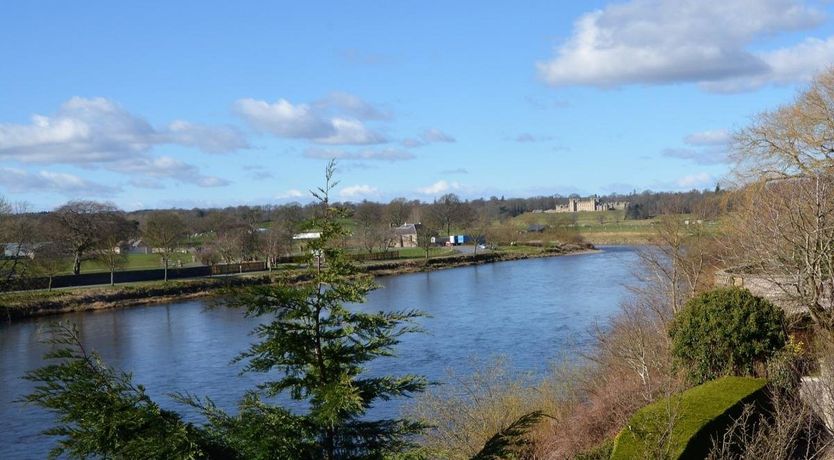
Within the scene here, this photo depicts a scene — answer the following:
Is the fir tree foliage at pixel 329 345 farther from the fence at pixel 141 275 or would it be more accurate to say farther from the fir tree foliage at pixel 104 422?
the fence at pixel 141 275

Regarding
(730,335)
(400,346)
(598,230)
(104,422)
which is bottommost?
(400,346)

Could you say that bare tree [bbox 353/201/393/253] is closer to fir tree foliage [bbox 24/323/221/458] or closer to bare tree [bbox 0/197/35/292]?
bare tree [bbox 0/197/35/292]

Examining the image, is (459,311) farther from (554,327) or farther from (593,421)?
(593,421)

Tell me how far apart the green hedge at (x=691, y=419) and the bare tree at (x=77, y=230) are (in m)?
52.2

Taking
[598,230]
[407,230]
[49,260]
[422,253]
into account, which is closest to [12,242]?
[49,260]

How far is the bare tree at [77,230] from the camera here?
187 ft

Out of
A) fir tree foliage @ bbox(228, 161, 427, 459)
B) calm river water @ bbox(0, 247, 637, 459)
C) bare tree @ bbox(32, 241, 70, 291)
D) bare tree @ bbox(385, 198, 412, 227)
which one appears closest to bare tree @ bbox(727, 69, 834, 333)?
calm river water @ bbox(0, 247, 637, 459)

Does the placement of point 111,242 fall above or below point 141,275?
above

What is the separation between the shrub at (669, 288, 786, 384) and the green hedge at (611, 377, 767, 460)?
1.71m

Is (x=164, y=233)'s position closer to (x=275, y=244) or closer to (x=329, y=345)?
(x=275, y=244)

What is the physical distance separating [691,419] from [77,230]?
54924 millimetres

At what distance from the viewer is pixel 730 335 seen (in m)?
15.8

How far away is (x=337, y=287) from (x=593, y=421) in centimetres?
883

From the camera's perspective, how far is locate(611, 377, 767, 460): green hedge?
10953mm
